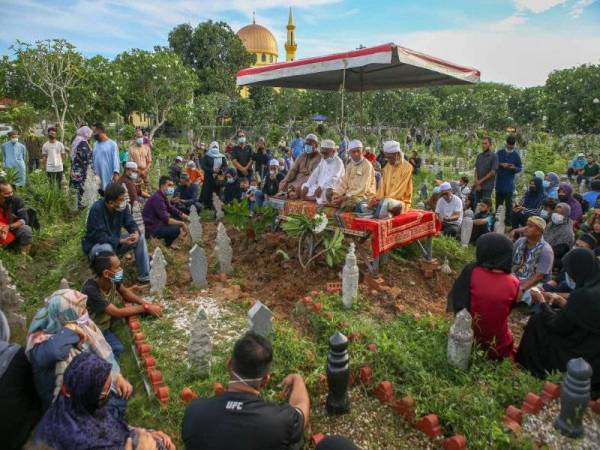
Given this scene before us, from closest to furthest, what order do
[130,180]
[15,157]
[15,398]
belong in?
[15,398], [130,180], [15,157]

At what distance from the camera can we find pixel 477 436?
287 cm

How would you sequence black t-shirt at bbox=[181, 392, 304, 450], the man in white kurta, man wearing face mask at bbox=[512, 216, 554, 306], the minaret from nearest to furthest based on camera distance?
black t-shirt at bbox=[181, 392, 304, 450] → man wearing face mask at bbox=[512, 216, 554, 306] → the man in white kurta → the minaret

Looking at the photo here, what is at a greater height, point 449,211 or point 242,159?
point 242,159

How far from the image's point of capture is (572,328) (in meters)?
3.49

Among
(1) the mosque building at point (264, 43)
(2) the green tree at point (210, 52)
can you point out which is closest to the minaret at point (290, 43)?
(1) the mosque building at point (264, 43)

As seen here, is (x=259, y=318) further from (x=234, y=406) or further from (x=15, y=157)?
(x=15, y=157)

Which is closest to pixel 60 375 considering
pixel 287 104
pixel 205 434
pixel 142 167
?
pixel 205 434

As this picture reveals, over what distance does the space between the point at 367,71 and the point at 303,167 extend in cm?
209

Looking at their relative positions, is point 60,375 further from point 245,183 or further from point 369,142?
point 369,142

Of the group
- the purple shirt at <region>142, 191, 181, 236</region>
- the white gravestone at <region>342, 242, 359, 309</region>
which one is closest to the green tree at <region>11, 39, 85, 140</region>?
the purple shirt at <region>142, 191, 181, 236</region>

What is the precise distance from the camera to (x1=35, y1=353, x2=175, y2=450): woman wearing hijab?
2.25 metres

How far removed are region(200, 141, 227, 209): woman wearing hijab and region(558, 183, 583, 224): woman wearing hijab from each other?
6.47m

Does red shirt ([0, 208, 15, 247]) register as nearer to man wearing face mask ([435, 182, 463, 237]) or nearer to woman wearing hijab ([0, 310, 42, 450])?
woman wearing hijab ([0, 310, 42, 450])

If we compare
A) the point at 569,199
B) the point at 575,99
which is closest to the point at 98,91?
the point at 569,199
